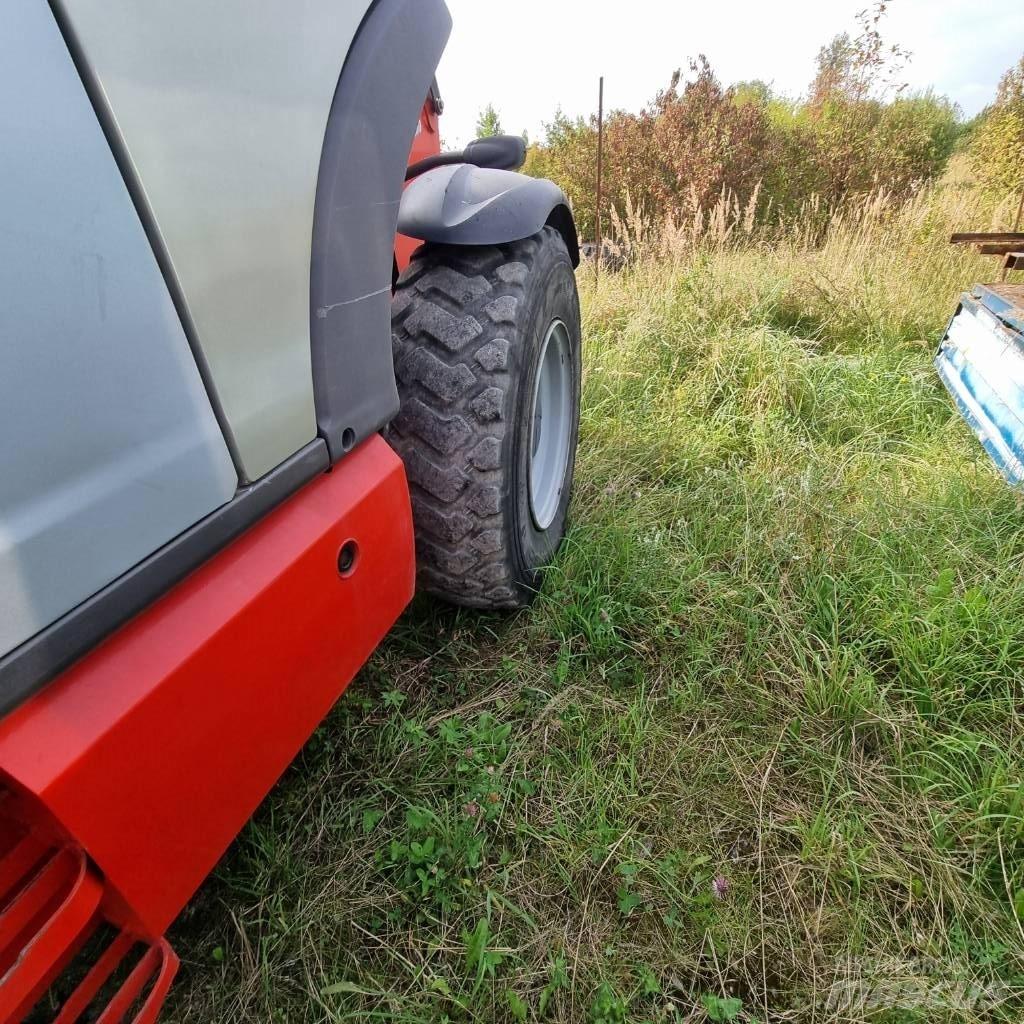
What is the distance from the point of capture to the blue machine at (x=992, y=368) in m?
2.38

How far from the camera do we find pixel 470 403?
1427 millimetres

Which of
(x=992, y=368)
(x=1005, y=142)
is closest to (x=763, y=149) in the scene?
(x=1005, y=142)

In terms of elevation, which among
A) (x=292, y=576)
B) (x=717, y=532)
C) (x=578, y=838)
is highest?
(x=292, y=576)

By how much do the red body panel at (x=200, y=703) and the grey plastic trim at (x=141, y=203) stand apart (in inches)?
7.0

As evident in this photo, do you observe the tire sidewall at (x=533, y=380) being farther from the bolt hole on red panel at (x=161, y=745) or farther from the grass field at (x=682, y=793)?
the bolt hole on red panel at (x=161, y=745)

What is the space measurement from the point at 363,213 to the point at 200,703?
2.44 ft

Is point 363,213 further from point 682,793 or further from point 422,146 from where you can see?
point 682,793

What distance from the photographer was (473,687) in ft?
5.63

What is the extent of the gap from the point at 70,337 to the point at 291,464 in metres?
0.35

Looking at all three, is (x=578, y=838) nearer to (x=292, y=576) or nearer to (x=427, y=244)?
(x=292, y=576)

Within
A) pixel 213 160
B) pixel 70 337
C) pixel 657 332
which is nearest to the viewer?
pixel 70 337

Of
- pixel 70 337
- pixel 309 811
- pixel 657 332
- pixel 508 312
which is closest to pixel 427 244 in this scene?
pixel 508 312

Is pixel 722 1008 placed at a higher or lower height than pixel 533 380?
lower

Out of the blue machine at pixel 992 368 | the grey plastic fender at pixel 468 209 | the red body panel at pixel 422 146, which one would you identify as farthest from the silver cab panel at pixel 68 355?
the blue machine at pixel 992 368
